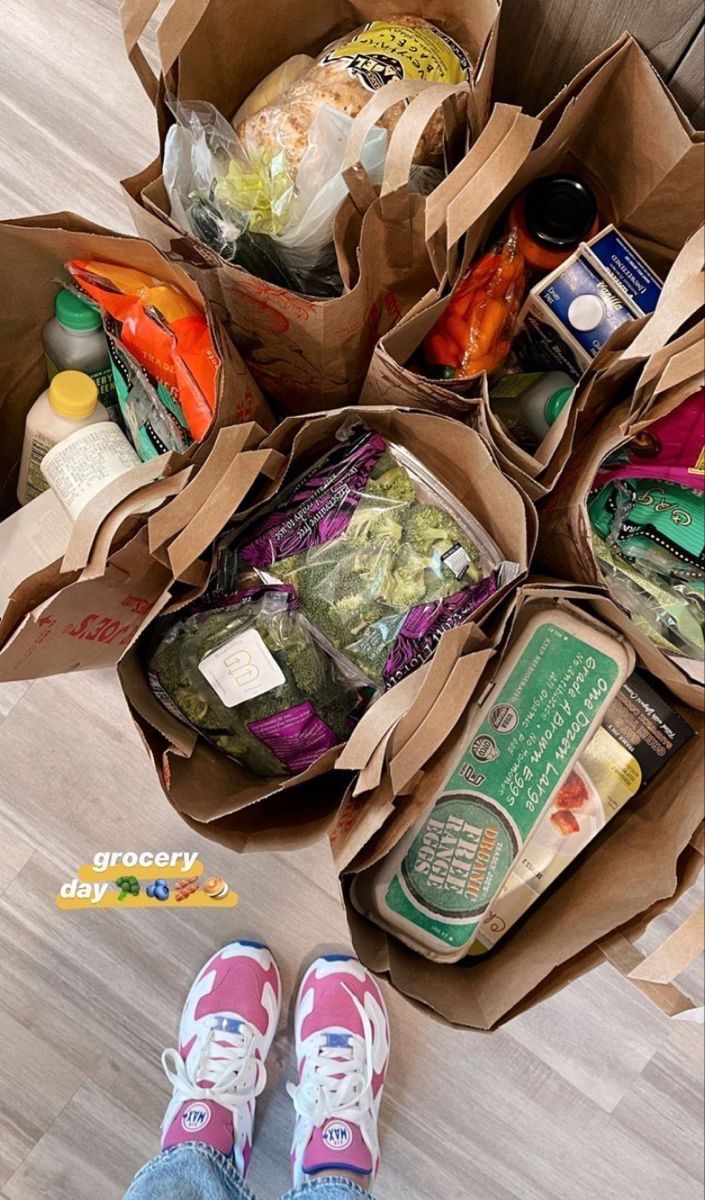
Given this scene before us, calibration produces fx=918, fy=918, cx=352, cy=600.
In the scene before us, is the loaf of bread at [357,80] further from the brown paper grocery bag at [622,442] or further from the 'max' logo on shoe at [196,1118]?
the 'max' logo on shoe at [196,1118]

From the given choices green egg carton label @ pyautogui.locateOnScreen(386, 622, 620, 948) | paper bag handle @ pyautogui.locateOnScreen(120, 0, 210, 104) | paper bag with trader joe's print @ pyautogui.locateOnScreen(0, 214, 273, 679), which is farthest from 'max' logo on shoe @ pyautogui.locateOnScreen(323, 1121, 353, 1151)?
paper bag handle @ pyautogui.locateOnScreen(120, 0, 210, 104)

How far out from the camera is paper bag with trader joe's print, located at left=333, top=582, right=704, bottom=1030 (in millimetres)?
765

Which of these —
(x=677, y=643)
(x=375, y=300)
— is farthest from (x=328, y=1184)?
(x=375, y=300)

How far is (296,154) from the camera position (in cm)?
79

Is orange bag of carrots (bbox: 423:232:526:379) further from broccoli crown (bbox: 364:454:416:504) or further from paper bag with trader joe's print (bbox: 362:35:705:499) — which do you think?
broccoli crown (bbox: 364:454:416:504)

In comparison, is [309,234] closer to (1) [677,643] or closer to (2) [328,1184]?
(1) [677,643]

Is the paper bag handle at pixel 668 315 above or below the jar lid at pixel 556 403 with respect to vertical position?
above

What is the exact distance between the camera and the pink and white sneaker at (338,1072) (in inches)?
40.7

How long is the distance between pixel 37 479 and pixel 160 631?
20 cm

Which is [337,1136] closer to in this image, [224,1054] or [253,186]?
[224,1054]

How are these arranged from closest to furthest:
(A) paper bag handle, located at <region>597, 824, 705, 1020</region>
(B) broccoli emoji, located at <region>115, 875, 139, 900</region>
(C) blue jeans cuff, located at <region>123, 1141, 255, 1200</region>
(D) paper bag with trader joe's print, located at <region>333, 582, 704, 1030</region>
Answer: (A) paper bag handle, located at <region>597, 824, 705, 1020</region>
(D) paper bag with trader joe's print, located at <region>333, 582, 704, 1030</region>
(C) blue jeans cuff, located at <region>123, 1141, 255, 1200</region>
(B) broccoli emoji, located at <region>115, 875, 139, 900</region>

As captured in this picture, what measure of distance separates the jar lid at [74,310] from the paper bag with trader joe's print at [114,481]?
14 millimetres

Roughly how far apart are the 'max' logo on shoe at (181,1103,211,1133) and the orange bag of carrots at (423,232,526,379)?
84cm

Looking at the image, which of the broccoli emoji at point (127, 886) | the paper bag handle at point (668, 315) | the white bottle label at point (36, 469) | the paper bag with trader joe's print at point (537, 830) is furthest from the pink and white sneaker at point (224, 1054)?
the paper bag handle at point (668, 315)
